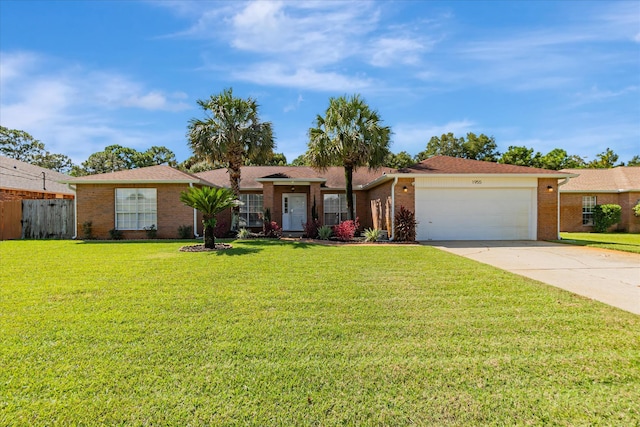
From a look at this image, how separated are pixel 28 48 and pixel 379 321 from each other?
16.0 metres

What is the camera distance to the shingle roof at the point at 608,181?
2081 cm

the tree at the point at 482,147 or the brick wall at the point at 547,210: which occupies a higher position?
the tree at the point at 482,147

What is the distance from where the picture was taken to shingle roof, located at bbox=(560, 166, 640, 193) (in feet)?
68.3

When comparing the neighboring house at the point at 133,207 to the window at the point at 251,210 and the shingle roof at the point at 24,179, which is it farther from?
the shingle roof at the point at 24,179

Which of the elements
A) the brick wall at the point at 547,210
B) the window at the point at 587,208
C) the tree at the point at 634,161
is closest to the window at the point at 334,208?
the brick wall at the point at 547,210

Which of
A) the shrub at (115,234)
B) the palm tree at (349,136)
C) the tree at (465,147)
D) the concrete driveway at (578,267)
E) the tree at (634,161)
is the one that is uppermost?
the tree at (465,147)

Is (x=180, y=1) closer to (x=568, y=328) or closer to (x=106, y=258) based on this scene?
(x=106, y=258)

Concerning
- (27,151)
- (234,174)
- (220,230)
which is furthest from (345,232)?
(27,151)

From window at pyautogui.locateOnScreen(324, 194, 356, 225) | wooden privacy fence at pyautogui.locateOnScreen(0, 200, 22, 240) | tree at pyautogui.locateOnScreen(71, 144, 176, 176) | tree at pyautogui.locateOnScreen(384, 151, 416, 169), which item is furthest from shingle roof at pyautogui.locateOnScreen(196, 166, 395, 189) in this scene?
tree at pyautogui.locateOnScreen(71, 144, 176, 176)

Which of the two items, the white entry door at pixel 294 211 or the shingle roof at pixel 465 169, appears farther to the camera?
the white entry door at pixel 294 211

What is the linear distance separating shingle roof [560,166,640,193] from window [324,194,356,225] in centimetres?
1403

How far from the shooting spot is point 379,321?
4.47 meters

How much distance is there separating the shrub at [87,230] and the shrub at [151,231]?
259 cm

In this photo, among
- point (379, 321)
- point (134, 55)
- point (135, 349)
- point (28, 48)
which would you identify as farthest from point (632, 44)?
point (28, 48)
